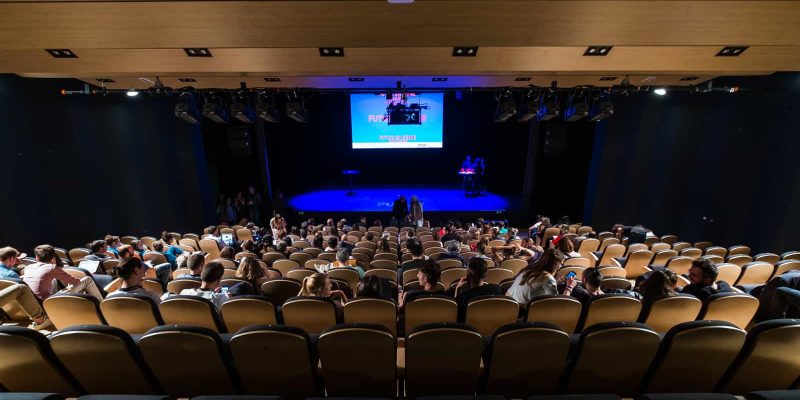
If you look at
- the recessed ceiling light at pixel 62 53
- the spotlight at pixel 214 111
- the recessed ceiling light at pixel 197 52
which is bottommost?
the spotlight at pixel 214 111

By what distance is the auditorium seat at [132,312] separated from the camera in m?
3.51

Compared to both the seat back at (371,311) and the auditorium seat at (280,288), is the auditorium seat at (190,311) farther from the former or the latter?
the seat back at (371,311)

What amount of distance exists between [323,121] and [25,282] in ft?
49.2

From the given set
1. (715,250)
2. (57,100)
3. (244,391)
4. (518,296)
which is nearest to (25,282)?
(244,391)

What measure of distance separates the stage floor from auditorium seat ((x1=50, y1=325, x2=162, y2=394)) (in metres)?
12.1

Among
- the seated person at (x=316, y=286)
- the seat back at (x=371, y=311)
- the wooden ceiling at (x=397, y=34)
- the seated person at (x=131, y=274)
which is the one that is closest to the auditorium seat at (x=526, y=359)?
the seat back at (x=371, y=311)

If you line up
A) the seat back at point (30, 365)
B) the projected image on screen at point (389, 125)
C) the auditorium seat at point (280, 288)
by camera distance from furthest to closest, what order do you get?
the projected image on screen at point (389, 125) → the auditorium seat at point (280, 288) → the seat back at point (30, 365)

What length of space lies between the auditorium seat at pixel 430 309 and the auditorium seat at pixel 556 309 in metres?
0.75

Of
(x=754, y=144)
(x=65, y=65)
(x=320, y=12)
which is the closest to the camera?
(x=320, y=12)

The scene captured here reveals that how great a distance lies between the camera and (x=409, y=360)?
273cm

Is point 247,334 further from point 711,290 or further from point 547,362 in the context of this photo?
point 711,290

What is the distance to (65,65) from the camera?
7.21 metres

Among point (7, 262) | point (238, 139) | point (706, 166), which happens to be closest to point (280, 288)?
point (7, 262)

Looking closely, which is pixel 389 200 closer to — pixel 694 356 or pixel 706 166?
pixel 706 166
